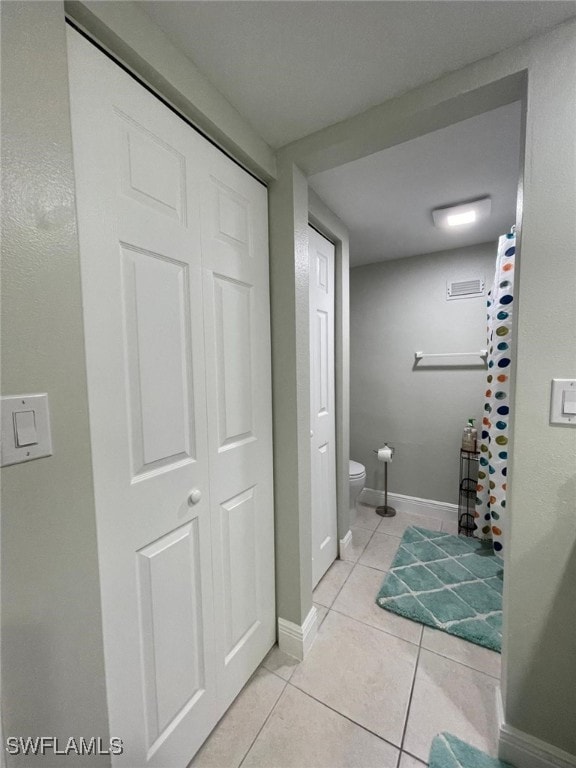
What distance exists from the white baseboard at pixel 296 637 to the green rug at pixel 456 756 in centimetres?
55

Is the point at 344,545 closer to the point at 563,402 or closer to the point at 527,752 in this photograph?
the point at 527,752

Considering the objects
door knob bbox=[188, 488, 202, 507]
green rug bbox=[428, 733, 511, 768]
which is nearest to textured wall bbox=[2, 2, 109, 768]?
door knob bbox=[188, 488, 202, 507]

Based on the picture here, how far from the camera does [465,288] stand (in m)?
2.38

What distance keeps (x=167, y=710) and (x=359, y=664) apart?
0.85m

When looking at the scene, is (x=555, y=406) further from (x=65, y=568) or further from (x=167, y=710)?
(x=167, y=710)

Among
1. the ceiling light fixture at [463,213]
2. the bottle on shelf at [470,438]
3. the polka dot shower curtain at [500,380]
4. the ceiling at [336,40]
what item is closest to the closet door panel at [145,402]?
the ceiling at [336,40]

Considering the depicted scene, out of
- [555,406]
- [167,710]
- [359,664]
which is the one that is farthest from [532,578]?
[167,710]

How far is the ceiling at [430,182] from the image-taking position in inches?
48.4

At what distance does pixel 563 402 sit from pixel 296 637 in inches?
56.4

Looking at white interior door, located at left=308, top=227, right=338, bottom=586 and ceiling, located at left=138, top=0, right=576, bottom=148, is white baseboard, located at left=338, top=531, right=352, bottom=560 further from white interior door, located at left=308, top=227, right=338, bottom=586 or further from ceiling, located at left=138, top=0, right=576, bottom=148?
ceiling, located at left=138, top=0, right=576, bottom=148

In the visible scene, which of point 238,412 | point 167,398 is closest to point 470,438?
point 238,412

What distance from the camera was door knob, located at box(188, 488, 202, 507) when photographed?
964 millimetres

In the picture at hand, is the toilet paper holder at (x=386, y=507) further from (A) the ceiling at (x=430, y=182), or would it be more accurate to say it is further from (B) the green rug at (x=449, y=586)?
(A) the ceiling at (x=430, y=182)

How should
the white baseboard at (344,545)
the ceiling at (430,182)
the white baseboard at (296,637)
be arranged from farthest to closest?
the white baseboard at (344,545)
the white baseboard at (296,637)
the ceiling at (430,182)
